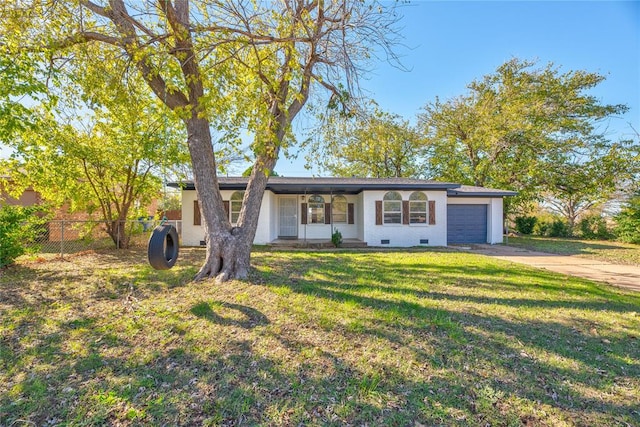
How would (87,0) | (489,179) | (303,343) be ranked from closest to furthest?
(303,343) → (87,0) → (489,179)

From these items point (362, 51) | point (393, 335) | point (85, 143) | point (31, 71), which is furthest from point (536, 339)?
point (85, 143)

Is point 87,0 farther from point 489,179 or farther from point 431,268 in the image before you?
point 489,179

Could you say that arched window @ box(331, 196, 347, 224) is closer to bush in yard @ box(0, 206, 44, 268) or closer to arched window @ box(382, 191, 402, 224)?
arched window @ box(382, 191, 402, 224)

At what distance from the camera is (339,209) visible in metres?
14.2

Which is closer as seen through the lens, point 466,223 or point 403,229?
point 403,229

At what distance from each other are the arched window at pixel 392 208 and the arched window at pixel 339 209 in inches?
Answer: 91.1

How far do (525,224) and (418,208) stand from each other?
12101 millimetres

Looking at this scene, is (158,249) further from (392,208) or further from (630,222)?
(630,222)

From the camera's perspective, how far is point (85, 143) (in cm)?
910

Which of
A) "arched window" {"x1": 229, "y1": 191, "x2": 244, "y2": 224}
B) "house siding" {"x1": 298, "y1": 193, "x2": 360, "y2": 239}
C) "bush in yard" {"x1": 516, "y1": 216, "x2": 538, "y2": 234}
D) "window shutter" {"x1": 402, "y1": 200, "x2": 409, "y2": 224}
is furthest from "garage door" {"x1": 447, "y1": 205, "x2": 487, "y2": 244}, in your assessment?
"arched window" {"x1": 229, "y1": 191, "x2": 244, "y2": 224}

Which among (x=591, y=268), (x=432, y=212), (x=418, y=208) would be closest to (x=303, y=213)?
(x=418, y=208)

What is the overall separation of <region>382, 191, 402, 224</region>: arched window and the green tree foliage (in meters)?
9.43

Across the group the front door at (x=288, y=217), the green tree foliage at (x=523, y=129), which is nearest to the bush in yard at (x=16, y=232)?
the front door at (x=288, y=217)

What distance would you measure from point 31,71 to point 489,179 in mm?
21777
